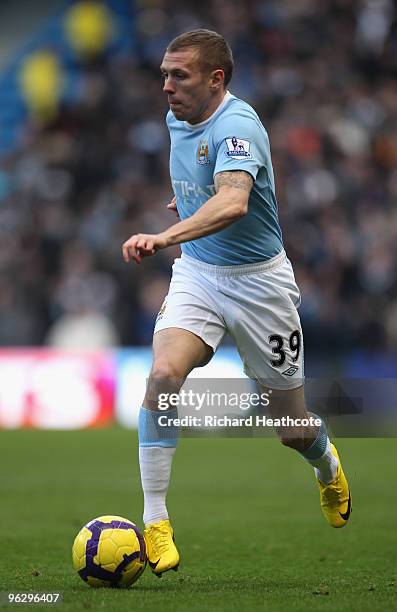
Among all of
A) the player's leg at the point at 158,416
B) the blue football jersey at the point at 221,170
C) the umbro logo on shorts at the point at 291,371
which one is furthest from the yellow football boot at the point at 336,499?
the blue football jersey at the point at 221,170

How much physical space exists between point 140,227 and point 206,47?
38.7 feet

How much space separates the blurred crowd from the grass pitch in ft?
8.32

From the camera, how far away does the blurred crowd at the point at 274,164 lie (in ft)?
55.6

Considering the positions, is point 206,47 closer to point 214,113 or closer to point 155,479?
point 214,113

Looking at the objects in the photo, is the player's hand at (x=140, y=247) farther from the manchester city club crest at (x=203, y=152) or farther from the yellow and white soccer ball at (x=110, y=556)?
the yellow and white soccer ball at (x=110, y=556)

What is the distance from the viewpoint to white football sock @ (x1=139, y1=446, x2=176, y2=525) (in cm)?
613

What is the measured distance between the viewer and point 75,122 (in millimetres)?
20594

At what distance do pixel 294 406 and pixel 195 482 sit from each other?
4.70 m

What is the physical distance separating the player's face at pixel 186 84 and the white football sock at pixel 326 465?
6.74 feet

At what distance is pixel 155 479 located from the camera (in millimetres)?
6148

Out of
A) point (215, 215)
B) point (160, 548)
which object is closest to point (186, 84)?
point (215, 215)

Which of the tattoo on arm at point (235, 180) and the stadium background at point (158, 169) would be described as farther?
the stadium background at point (158, 169)

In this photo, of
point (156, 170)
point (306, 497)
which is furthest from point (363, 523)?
point (156, 170)

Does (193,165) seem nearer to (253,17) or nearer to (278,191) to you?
(278,191)
